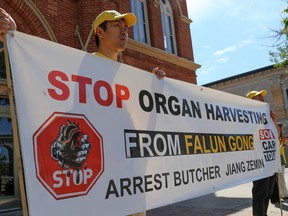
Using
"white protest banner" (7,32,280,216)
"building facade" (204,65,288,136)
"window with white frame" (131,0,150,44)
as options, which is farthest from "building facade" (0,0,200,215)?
"building facade" (204,65,288,136)

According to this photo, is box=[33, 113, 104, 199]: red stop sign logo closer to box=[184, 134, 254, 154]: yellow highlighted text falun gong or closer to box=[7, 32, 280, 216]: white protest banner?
box=[7, 32, 280, 216]: white protest banner

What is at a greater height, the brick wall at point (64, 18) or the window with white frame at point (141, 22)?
the window with white frame at point (141, 22)

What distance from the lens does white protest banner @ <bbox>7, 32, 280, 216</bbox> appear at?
1.83 metres

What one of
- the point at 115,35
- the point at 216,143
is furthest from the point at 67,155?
the point at 216,143

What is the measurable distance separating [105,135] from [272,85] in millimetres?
35000

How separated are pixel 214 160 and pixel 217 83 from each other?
36661 mm

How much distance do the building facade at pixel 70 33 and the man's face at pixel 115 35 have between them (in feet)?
15.4

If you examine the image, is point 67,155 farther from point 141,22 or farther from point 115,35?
point 141,22

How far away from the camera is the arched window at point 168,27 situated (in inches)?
489

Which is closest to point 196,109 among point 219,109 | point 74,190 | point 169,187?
point 219,109

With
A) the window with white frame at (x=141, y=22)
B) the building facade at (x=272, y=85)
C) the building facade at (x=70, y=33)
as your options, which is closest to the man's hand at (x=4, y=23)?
the building facade at (x=70, y=33)

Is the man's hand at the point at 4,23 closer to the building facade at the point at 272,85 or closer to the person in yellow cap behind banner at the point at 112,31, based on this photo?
the person in yellow cap behind banner at the point at 112,31

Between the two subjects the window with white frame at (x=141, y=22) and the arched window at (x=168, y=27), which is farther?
the arched window at (x=168, y=27)

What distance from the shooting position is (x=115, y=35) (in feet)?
8.30
